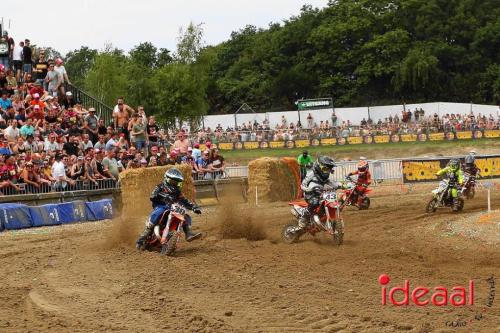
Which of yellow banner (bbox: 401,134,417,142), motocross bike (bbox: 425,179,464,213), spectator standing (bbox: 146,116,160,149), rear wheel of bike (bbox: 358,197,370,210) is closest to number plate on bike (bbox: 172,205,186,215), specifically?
motocross bike (bbox: 425,179,464,213)

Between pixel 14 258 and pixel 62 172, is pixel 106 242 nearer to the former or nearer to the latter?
pixel 14 258

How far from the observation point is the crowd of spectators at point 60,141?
2394 cm

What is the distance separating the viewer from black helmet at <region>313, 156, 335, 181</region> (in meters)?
18.0

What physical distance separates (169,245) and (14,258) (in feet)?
9.96

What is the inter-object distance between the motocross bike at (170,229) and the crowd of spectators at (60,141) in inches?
328

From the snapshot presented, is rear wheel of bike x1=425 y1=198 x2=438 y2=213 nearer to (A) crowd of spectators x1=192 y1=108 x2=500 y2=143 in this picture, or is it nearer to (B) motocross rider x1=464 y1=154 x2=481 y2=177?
(B) motocross rider x1=464 y1=154 x2=481 y2=177

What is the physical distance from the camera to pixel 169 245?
15938 mm

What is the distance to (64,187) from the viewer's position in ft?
80.1

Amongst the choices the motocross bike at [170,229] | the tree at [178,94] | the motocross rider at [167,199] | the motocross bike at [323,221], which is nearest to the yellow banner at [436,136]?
the tree at [178,94]

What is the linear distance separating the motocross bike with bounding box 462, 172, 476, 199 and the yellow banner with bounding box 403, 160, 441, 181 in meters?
7.30

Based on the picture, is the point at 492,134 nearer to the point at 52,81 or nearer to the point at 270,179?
the point at 270,179

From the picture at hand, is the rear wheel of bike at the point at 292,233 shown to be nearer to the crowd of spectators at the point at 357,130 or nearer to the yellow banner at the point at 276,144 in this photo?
the crowd of spectators at the point at 357,130

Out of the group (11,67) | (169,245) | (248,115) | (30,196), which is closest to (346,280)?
(169,245)

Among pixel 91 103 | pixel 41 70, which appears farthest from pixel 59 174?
pixel 91 103
